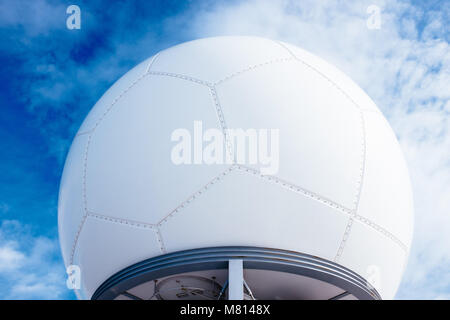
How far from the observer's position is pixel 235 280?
4316mm

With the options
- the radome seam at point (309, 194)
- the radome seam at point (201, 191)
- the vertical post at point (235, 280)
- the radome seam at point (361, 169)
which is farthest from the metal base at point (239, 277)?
the radome seam at point (309, 194)

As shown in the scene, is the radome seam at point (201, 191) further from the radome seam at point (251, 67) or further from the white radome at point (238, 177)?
the radome seam at point (251, 67)

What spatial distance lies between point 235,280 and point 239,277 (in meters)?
0.05

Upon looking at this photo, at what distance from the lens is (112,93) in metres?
5.82

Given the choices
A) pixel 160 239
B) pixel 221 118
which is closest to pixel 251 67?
Answer: pixel 221 118

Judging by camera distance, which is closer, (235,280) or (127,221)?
(235,280)

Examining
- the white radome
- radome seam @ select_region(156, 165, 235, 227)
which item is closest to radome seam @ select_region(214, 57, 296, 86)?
the white radome

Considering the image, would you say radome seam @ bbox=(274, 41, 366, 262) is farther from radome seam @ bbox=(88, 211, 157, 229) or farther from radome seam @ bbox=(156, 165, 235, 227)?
radome seam @ bbox=(88, 211, 157, 229)

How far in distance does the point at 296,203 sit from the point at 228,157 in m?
0.86

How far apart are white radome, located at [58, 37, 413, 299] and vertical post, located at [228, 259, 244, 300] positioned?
23cm

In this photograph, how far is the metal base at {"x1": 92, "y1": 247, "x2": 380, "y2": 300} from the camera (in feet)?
14.4

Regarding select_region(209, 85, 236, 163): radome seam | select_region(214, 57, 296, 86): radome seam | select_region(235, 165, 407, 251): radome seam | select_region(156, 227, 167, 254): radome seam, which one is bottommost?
select_region(156, 227, 167, 254): radome seam

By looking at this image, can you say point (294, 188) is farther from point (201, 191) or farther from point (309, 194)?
point (201, 191)
